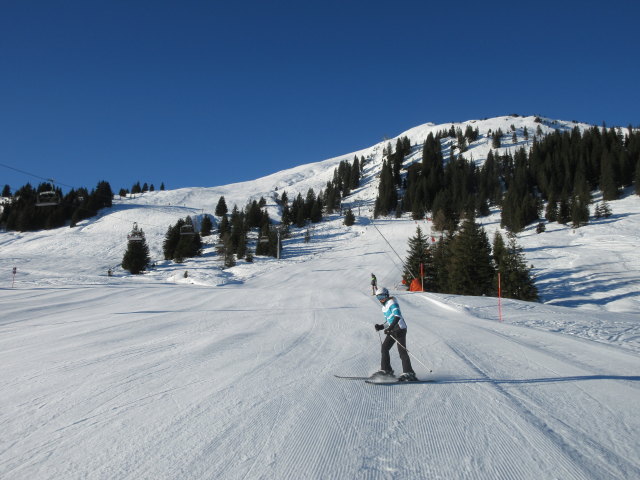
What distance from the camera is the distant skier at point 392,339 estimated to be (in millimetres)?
5855

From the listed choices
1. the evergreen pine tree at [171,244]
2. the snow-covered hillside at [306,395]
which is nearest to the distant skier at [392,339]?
the snow-covered hillside at [306,395]

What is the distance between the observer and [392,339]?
20.4ft

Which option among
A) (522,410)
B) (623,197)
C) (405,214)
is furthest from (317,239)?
(522,410)

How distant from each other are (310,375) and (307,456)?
270 cm

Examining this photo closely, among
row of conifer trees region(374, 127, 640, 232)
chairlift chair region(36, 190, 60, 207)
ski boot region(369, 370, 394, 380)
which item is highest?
row of conifer trees region(374, 127, 640, 232)

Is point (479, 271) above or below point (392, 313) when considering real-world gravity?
below

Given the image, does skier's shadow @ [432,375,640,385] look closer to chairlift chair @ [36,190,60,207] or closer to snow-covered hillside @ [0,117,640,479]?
snow-covered hillside @ [0,117,640,479]

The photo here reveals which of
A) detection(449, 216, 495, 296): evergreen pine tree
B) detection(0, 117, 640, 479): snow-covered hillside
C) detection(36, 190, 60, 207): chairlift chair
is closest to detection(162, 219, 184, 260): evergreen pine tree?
detection(36, 190, 60, 207): chairlift chair

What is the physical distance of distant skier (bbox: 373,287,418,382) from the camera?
19.2 ft

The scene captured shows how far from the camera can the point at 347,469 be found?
10.6 feet

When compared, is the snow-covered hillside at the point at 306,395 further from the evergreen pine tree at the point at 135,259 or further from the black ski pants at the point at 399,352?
the evergreen pine tree at the point at 135,259

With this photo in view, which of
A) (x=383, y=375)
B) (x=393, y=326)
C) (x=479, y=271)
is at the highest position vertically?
(x=393, y=326)

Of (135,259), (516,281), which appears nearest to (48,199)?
(135,259)

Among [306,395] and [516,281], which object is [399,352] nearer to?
[306,395]
